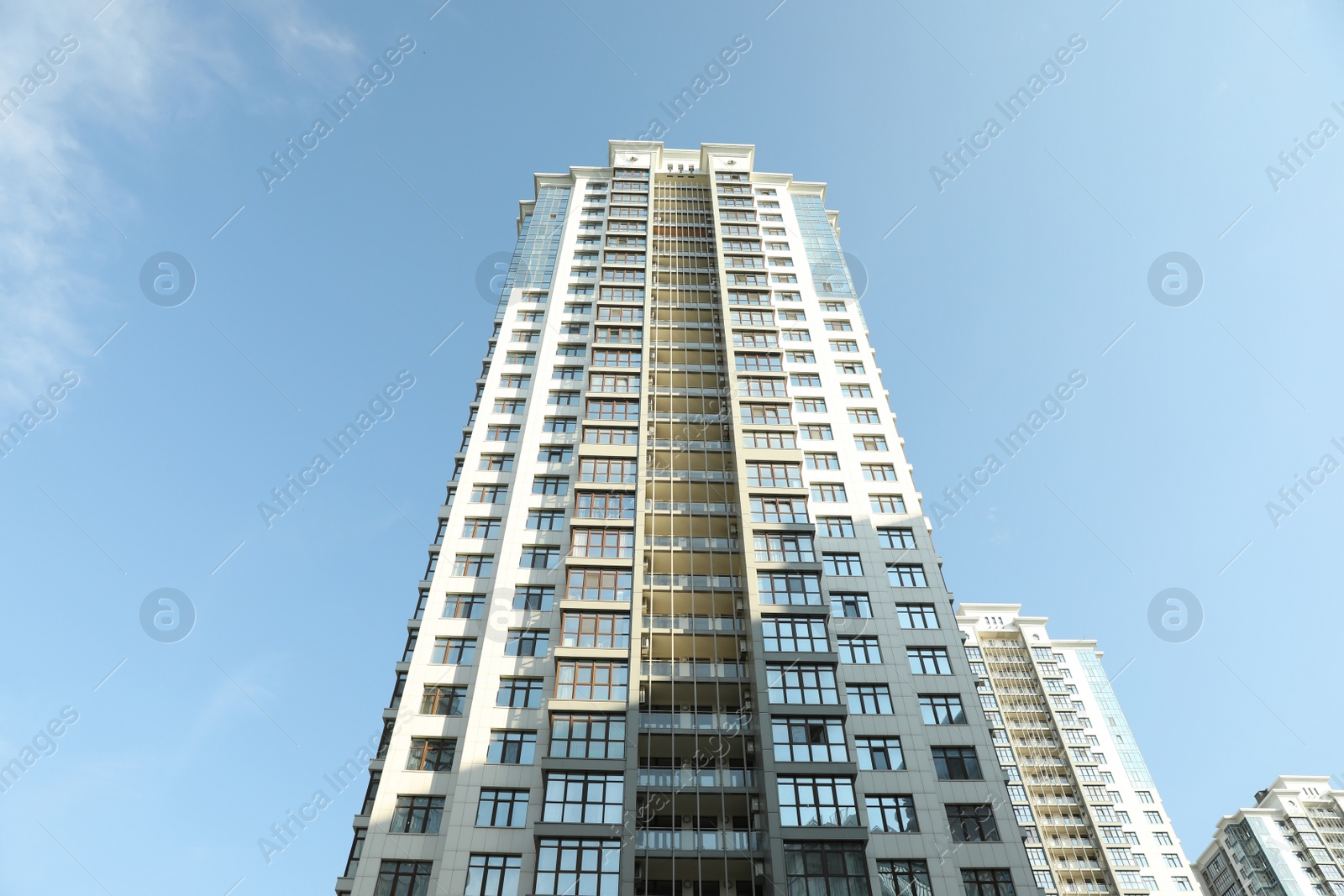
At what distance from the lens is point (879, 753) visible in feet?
136

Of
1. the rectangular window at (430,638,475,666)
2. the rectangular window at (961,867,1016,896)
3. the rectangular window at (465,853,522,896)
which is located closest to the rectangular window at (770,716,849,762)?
the rectangular window at (961,867,1016,896)

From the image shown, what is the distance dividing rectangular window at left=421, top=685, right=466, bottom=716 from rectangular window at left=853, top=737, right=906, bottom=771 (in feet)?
63.8

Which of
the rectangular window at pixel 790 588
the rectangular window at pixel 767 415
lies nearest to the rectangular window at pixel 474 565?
the rectangular window at pixel 790 588

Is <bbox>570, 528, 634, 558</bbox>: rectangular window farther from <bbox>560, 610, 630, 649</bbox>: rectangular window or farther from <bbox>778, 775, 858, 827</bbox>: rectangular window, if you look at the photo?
<bbox>778, 775, 858, 827</bbox>: rectangular window

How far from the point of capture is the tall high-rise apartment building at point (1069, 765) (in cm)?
8900

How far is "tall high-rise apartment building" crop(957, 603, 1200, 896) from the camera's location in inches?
3504

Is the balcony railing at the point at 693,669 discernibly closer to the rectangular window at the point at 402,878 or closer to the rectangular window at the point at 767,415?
the rectangular window at the point at 402,878

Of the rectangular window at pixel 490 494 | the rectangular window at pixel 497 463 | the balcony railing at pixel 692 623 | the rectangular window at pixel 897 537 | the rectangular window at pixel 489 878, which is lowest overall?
the rectangular window at pixel 489 878

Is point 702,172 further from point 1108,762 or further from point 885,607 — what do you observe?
point 1108,762

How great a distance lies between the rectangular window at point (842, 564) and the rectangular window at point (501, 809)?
67.8 ft

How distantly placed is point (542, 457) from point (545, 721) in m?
18.1

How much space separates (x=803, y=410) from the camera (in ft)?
189

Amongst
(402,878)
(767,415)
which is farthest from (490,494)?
(402,878)

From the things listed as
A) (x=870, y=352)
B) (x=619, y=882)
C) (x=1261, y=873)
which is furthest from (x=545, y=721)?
(x=1261, y=873)
